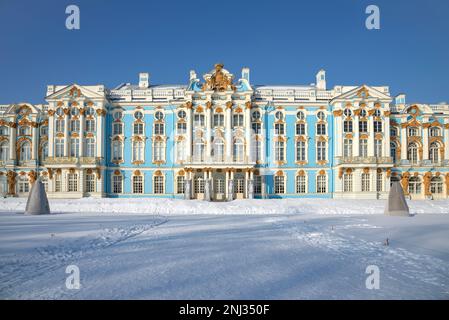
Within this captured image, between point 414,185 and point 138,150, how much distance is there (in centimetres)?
3617

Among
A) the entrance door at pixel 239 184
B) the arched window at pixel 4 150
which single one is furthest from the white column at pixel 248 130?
the arched window at pixel 4 150

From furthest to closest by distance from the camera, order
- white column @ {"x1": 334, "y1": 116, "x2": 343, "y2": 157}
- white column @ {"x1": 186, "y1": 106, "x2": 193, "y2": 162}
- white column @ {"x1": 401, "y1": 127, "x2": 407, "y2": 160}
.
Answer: white column @ {"x1": 401, "y1": 127, "x2": 407, "y2": 160} → white column @ {"x1": 334, "y1": 116, "x2": 343, "y2": 157} → white column @ {"x1": 186, "y1": 106, "x2": 193, "y2": 162}

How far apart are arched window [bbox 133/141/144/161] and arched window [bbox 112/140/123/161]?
1.78 metres

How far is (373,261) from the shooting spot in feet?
24.5

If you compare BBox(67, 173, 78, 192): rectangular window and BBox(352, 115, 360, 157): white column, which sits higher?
BBox(352, 115, 360, 157): white column

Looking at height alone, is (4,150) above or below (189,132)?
below

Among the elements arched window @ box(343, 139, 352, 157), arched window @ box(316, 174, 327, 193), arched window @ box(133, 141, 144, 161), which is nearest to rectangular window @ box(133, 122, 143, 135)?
arched window @ box(133, 141, 144, 161)

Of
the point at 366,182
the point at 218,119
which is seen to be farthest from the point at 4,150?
the point at 366,182

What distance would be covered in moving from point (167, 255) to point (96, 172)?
94.6ft

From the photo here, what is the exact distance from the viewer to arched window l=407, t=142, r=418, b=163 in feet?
116

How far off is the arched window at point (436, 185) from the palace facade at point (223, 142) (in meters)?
0.14

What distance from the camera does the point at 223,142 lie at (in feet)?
109

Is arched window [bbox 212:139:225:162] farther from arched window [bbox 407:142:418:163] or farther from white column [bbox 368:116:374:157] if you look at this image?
arched window [bbox 407:142:418:163]

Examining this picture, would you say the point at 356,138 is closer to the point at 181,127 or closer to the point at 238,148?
the point at 238,148
